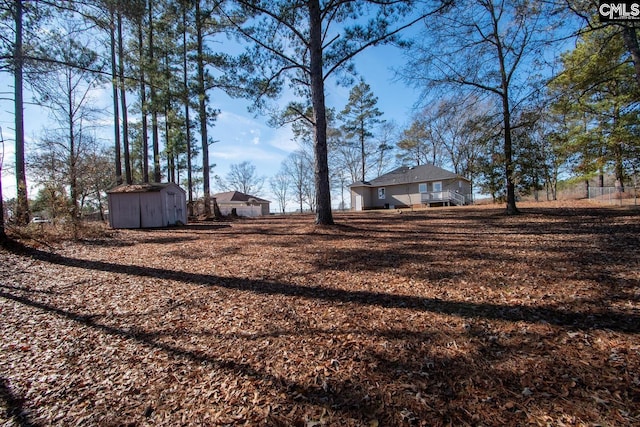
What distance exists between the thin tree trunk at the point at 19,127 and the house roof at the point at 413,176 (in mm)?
22972

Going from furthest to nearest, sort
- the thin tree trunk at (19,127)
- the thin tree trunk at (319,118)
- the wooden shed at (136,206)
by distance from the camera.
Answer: the wooden shed at (136,206) → the thin tree trunk at (319,118) → the thin tree trunk at (19,127)

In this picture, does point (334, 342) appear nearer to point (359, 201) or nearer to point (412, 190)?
point (412, 190)

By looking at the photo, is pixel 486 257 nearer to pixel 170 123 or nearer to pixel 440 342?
pixel 440 342

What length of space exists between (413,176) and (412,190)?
1.39m

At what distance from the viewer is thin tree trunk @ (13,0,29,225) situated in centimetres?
601

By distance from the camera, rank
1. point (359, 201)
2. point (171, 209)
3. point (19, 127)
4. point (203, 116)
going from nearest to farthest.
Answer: point (19, 127), point (171, 209), point (203, 116), point (359, 201)

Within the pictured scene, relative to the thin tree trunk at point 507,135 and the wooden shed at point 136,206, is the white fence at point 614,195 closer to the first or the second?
the thin tree trunk at point 507,135

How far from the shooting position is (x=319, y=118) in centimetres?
846

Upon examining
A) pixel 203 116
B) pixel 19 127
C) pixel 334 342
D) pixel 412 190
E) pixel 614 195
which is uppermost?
pixel 203 116

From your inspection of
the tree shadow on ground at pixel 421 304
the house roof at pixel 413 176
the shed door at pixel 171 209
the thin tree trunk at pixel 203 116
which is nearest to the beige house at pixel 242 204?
the house roof at pixel 413 176

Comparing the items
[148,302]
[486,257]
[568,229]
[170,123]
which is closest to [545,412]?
[486,257]

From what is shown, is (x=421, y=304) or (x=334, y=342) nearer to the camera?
(x=334, y=342)

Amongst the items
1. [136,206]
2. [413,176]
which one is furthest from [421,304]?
[413,176]

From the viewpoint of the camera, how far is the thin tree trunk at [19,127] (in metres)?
6.01
